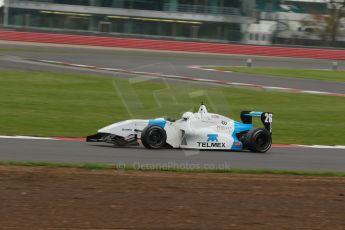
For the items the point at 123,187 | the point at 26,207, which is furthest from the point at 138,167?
the point at 26,207

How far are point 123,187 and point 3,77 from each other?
17.5 meters

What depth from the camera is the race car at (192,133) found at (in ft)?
38.9

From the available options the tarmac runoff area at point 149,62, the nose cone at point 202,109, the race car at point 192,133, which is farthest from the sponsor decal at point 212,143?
the tarmac runoff area at point 149,62

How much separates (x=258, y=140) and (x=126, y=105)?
7.83 feet

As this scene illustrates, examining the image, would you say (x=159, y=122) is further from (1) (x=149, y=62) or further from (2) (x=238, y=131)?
(1) (x=149, y=62)

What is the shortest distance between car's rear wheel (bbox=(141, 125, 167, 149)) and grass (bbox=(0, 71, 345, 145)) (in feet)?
0.77

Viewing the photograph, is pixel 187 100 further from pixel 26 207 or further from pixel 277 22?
pixel 277 22

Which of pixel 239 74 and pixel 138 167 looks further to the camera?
pixel 239 74

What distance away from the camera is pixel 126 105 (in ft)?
39.8

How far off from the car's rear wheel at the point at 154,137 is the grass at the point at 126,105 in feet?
0.77

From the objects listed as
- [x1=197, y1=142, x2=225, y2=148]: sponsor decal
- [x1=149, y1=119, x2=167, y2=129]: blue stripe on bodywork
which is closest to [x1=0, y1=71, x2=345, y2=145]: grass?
[x1=149, y1=119, x2=167, y2=129]: blue stripe on bodywork

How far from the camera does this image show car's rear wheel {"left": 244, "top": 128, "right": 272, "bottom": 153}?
12312 millimetres

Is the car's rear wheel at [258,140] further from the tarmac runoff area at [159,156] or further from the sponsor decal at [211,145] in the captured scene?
the sponsor decal at [211,145]

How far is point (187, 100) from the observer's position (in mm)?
11391
